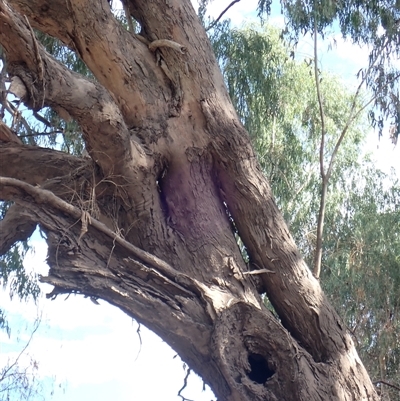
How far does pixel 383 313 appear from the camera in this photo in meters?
7.30

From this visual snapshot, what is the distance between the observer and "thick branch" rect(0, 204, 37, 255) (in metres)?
3.18

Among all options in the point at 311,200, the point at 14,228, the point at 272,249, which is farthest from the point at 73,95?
the point at 311,200

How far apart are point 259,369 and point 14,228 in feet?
→ 4.35

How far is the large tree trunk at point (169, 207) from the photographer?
2725 mm

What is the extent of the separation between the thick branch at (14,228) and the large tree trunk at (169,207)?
1 cm

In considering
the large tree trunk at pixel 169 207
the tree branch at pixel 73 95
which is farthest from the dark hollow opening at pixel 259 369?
the tree branch at pixel 73 95

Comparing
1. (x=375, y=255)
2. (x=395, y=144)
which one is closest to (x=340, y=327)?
(x=395, y=144)

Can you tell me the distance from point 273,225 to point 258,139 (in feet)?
13.2

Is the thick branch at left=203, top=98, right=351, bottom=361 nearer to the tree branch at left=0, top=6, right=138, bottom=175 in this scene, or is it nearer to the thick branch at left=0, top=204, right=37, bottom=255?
the tree branch at left=0, top=6, right=138, bottom=175

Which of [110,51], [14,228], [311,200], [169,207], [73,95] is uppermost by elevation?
[311,200]

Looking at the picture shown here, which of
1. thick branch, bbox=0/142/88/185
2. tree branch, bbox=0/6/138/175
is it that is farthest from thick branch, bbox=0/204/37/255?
tree branch, bbox=0/6/138/175

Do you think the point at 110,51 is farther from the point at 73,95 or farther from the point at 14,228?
the point at 14,228

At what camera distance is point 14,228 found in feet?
10.6

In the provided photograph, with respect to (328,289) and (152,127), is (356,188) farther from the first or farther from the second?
(152,127)
